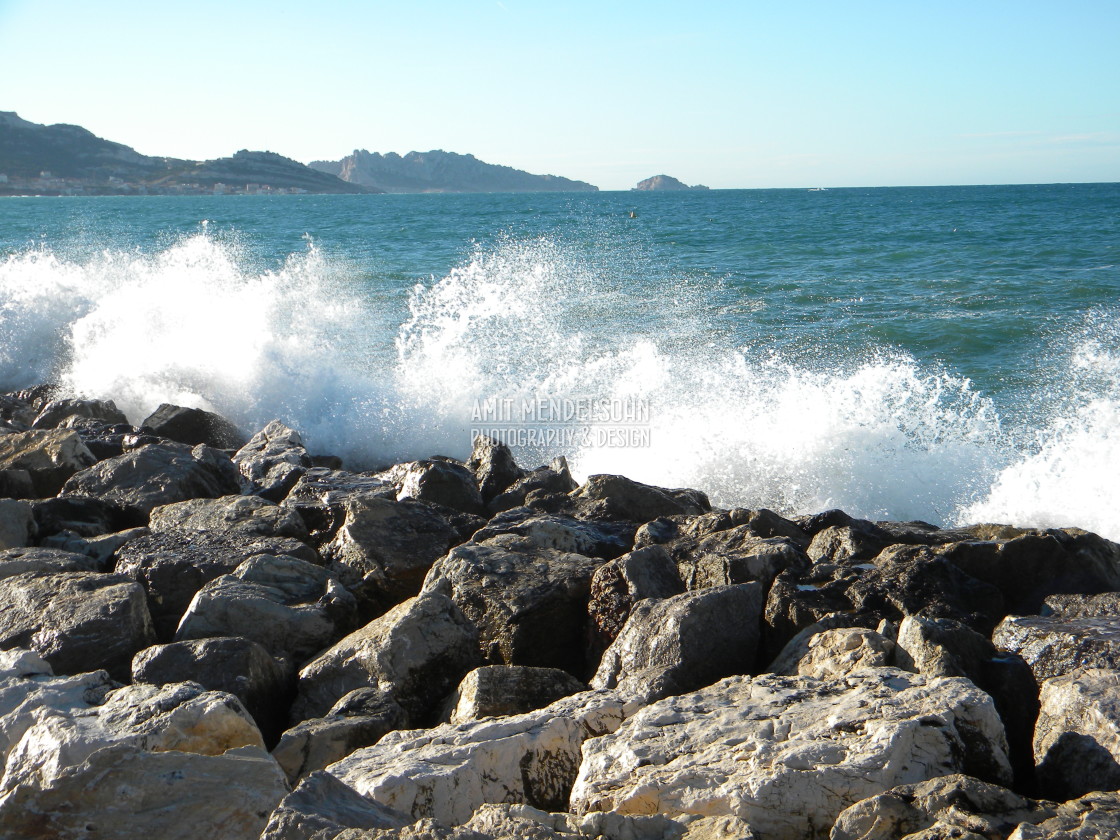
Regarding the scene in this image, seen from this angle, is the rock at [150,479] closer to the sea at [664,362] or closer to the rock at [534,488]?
the rock at [534,488]

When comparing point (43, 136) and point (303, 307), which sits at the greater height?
point (43, 136)

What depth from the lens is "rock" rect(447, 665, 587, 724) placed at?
116 inches

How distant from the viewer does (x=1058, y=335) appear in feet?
35.5

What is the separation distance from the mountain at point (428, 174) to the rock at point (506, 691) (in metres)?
116

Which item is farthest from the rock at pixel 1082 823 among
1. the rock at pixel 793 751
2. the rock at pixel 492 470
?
the rock at pixel 492 470

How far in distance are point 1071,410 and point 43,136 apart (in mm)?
93651

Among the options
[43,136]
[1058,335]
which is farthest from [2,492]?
[43,136]

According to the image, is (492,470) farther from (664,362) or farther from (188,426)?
(664,362)

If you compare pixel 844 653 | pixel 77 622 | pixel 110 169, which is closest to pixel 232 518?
pixel 77 622

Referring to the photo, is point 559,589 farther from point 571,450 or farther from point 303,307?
point 303,307

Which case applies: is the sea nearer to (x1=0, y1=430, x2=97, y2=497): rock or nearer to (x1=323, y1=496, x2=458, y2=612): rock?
(x1=0, y1=430, x2=97, y2=497): rock

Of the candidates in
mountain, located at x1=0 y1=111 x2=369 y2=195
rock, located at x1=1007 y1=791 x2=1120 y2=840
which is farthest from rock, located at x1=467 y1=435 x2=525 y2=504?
mountain, located at x1=0 y1=111 x2=369 y2=195

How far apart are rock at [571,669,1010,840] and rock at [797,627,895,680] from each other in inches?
8.1

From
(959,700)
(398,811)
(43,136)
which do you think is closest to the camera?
(398,811)
